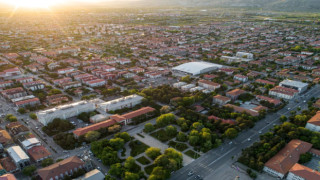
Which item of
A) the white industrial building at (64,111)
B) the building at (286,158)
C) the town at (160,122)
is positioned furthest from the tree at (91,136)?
the building at (286,158)

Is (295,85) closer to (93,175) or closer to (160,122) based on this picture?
(160,122)

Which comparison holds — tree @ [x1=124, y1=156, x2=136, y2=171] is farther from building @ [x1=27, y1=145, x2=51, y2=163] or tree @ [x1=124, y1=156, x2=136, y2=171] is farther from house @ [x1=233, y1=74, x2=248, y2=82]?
house @ [x1=233, y1=74, x2=248, y2=82]

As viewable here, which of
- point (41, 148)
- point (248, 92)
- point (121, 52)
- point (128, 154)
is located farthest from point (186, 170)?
point (121, 52)

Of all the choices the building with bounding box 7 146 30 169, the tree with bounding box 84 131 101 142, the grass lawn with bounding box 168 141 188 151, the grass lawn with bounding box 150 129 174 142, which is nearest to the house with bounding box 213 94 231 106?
the grass lawn with bounding box 150 129 174 142

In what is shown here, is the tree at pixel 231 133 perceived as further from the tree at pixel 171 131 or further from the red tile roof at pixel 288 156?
the tree at pixel 171 131

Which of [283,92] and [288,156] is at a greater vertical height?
[283,92]

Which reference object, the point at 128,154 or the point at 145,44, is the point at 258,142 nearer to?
the point at 128,154

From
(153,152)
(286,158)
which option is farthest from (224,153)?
(153,152)
